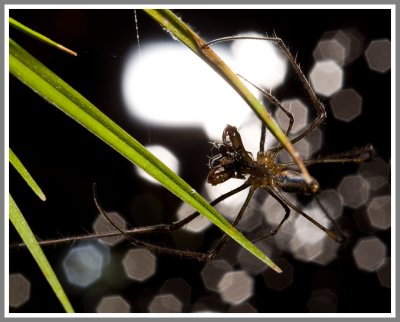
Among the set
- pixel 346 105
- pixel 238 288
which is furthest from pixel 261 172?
pixel 238 288

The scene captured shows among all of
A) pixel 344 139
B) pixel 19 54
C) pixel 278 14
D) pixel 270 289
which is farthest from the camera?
pixel 270 289

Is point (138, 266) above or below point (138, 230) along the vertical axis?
below

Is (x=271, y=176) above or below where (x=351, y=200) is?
above

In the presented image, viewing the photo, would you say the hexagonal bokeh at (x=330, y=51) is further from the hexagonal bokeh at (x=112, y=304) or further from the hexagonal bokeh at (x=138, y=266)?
the hexagonal bokeh at (x=112, y=304)

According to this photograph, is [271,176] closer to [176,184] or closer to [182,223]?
[182,223]

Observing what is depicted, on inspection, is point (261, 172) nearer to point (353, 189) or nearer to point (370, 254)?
point (353, 189)

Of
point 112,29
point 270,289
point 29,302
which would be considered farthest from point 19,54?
point 270,289
